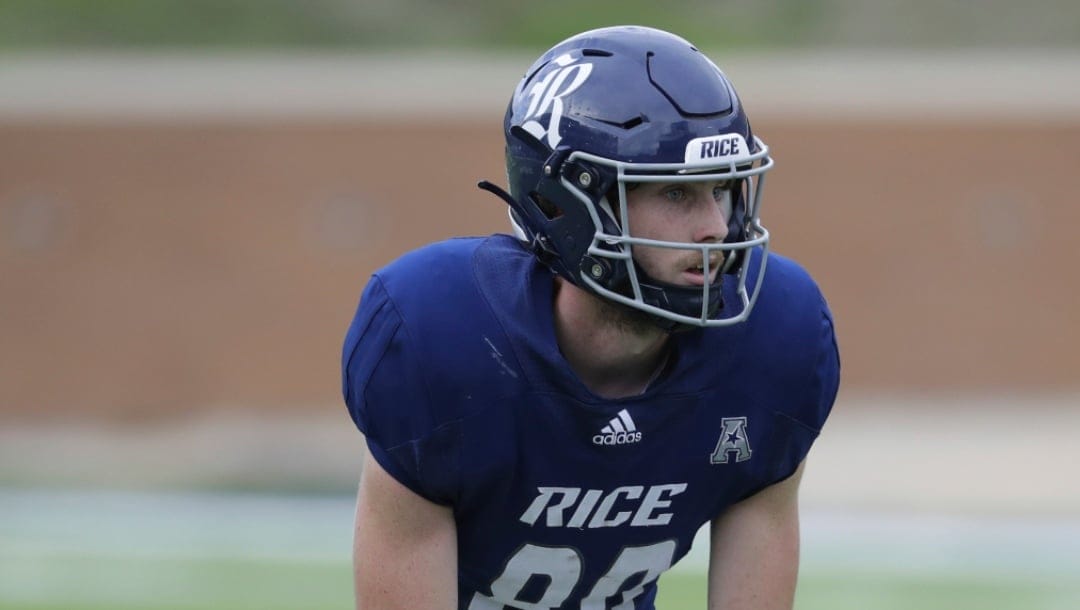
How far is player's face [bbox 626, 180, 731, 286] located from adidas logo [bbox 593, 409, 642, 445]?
237 mm

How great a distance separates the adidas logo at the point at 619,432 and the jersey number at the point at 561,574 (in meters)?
0.22

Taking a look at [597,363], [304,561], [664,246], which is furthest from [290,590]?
[664,246]

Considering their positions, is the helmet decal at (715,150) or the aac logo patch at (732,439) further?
the aac logo patch at (732,439)

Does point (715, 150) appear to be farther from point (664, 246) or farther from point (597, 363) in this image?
point (597, 363)

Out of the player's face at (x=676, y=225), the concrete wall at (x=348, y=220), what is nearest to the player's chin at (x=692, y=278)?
the player's face at (x=676, y=225)

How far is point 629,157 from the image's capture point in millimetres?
2602

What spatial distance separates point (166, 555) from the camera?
802 cm

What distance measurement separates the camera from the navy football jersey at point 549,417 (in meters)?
2.62

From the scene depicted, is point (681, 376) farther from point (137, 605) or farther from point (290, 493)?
point (290, 493)

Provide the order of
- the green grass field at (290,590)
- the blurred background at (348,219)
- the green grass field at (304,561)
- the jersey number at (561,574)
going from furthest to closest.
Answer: the blurred background at (348,219)
the green grass field at (304,561)
the green grass field at (290,590)
the jersey number at (561,574)

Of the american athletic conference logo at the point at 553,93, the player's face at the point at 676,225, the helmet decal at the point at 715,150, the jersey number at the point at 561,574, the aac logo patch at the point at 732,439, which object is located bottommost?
the jersey number at the point at 561,574

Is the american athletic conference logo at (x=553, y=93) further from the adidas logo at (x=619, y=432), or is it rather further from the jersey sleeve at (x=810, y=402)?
the jersey sleeve at (x=810, y=402)

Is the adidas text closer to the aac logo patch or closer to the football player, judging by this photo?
the football player

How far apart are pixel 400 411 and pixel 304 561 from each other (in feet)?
17.6
